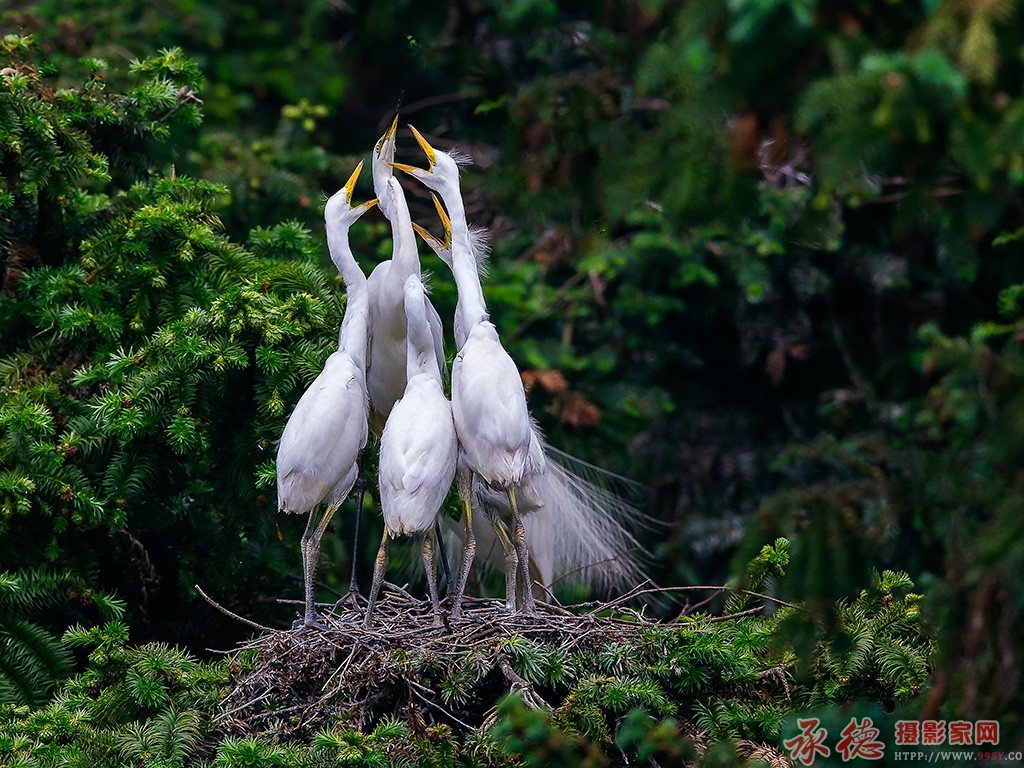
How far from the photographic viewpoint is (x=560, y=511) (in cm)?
462

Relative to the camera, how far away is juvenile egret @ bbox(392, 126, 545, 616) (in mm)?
3494

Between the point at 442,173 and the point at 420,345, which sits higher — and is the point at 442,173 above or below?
above

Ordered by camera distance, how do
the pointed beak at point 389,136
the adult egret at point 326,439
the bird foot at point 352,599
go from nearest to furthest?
the adult egret at point 326,439 → the bird foot at point 352,599 → the pointed beak at point 389,136

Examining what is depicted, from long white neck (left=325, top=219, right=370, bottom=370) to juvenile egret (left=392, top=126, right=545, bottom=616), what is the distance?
323 mm

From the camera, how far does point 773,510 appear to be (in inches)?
77.1

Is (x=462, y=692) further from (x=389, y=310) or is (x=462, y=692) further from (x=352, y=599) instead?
(x=389, y=310)

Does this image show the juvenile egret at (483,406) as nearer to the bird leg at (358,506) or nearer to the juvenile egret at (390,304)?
the juvenile egret at (390,304)

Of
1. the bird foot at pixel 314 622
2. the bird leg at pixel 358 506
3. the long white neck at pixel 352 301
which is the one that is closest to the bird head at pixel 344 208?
the long white neck at pixel 352 301

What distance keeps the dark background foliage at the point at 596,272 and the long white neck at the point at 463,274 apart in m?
0.21

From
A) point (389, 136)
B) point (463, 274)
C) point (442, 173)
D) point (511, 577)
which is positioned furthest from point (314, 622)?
point (389, 136)

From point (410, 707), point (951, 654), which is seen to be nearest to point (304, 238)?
point (410, 707)

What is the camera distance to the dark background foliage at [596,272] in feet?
5.56

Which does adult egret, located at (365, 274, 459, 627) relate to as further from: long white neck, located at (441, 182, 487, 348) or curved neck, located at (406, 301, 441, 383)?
long white neck, located at (441, 182, 487, 348)

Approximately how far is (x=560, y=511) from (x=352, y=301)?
4.30 ft
